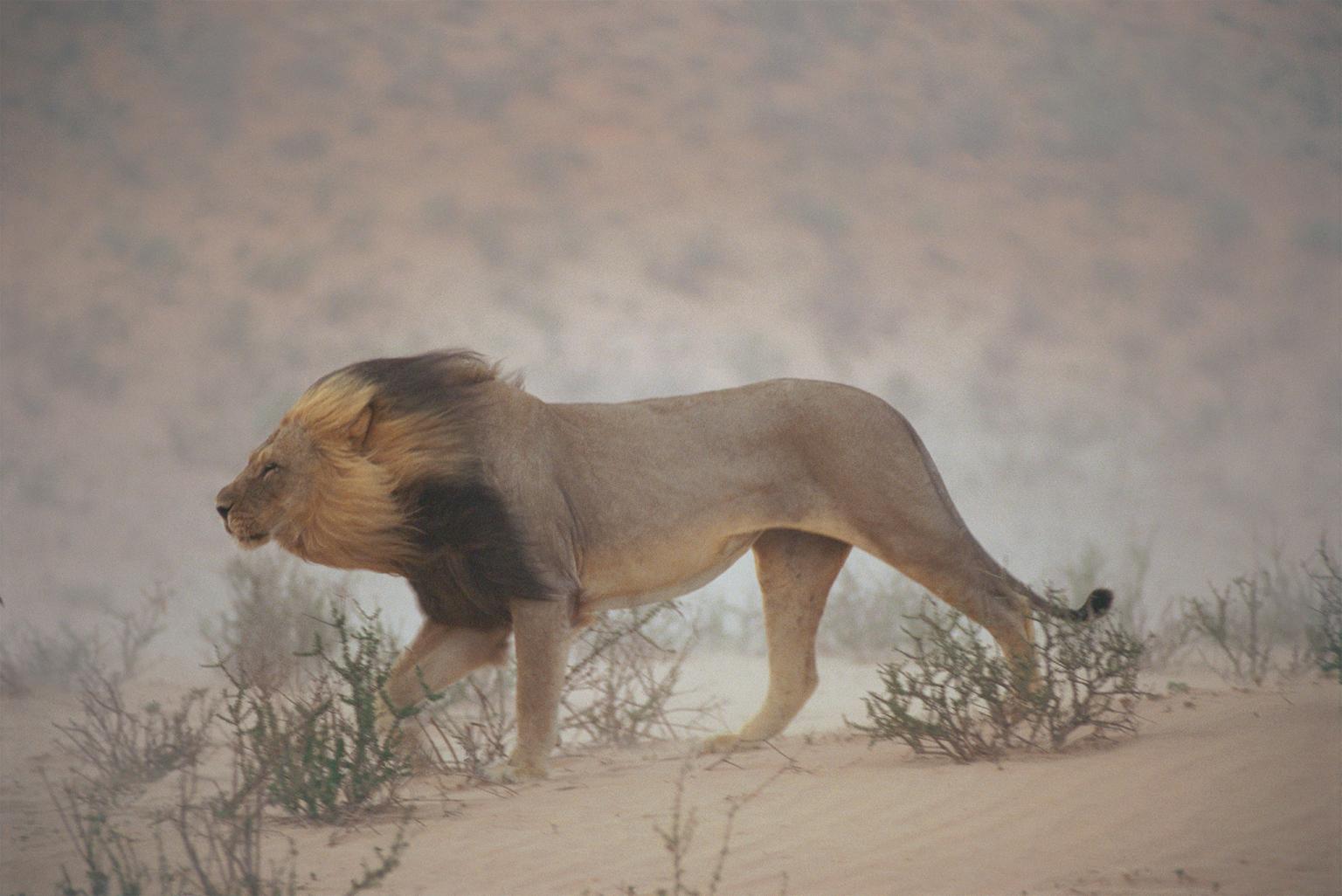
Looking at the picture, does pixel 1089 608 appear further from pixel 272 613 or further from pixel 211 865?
pixel 272 613

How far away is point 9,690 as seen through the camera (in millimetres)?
8445

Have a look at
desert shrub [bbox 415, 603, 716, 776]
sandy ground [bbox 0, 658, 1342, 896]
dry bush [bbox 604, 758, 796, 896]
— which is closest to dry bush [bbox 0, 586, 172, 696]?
desert shrub [bbox 415, 603, 716, 776]

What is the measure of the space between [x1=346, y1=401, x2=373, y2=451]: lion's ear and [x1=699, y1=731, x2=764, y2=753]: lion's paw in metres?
1.81

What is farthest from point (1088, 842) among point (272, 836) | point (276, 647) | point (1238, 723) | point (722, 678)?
point (722, 678)

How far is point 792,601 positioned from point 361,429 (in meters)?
1.92

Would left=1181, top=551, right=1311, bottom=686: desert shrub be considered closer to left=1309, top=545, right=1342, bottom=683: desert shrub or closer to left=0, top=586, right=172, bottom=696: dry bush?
left=1309, top=545, right=1342, bottom=683: desert shrub

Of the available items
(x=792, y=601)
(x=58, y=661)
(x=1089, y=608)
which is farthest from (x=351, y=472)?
(x=58, y=661)

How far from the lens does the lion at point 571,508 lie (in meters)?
4.88

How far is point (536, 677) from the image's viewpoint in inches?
191

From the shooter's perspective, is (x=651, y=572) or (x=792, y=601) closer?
(x=651, y=572)

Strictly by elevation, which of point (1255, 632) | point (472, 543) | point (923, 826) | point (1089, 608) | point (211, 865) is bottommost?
point (923, 826)

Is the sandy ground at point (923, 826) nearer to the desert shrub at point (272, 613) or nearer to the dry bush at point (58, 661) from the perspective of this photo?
the desert shrub at point (272, 613)

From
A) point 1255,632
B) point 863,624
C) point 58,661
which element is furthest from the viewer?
point 863,624

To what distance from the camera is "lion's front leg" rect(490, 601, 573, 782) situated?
486cm
